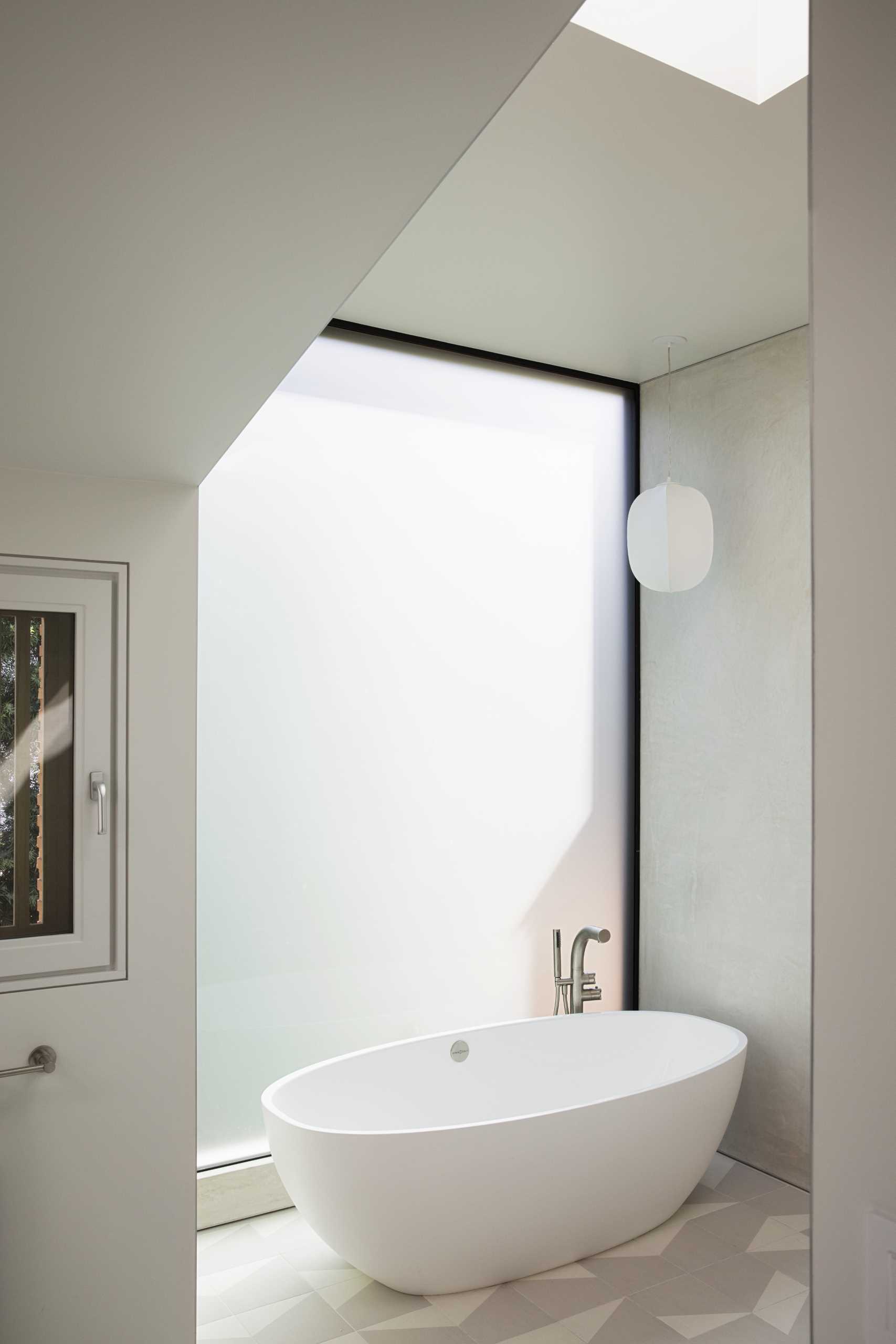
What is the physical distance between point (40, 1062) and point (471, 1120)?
1757 millimetres

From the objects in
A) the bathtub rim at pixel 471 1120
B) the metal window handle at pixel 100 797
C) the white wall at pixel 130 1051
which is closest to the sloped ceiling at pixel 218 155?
the white wall at pixel 130 1051

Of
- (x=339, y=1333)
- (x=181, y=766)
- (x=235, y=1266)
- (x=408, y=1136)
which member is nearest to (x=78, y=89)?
(x=181, y=766)

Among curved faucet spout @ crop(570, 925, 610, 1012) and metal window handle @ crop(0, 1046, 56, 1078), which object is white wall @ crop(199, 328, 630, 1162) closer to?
curved faucet spout @ crop(570, 925, 610, 1012)

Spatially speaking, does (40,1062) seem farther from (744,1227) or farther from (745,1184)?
(745,1184)

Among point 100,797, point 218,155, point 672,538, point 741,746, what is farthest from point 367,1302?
point 218,155

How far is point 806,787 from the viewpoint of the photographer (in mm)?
3297

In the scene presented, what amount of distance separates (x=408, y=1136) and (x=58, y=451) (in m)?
1.76

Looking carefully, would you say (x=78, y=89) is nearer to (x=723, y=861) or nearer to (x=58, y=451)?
(x=58, y=451)

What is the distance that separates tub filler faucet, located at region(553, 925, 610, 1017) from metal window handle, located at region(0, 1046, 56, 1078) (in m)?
2.09

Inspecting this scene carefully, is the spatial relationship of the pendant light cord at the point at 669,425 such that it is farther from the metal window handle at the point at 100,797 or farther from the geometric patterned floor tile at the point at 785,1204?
the metal window handle at the point at 100,797

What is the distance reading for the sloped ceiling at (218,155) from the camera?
68 cm

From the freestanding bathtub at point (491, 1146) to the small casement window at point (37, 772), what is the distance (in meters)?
0.99

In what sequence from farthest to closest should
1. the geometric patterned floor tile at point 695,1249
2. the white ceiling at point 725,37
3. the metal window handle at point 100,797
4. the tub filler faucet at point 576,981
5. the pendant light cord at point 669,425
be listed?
1. the pendant light cord at point 669,425
2. the tub filler faucet at point 576,981
3. the geometric patterned floor tile at point 695,1249
4. the white ceiling at point 725,37
5. the metal window handle at point 100,797

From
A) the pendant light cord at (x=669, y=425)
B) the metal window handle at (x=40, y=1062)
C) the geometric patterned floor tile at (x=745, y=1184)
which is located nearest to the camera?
the metal window handle at (x=40, y=1062)
